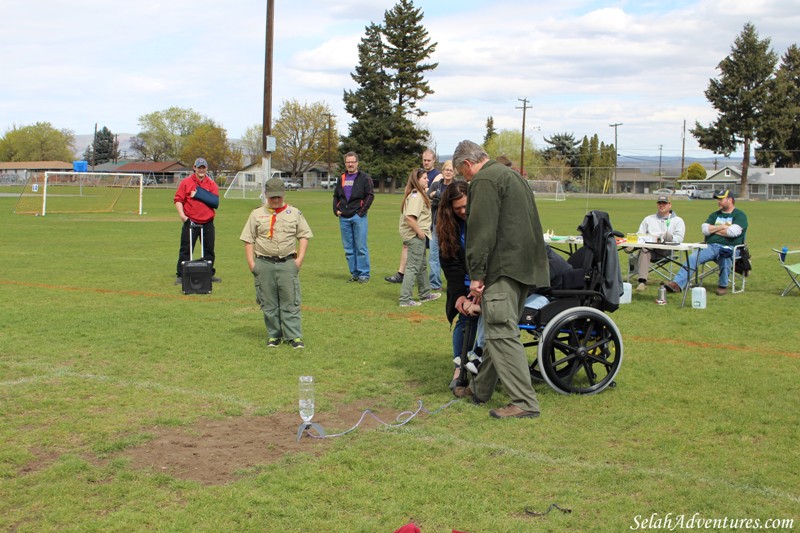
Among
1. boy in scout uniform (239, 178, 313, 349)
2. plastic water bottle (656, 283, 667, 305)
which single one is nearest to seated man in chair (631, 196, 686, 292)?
plastic water bottle (656, 283, 667, 305)

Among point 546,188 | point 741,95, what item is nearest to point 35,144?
point 546,188

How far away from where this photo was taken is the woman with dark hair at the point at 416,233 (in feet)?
34.8

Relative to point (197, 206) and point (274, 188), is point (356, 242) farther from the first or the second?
point (274, 188)

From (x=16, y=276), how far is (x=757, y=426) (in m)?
11.8

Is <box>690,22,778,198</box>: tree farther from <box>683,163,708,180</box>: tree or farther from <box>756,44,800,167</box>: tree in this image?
<box>683,163,708,180</box>: tree

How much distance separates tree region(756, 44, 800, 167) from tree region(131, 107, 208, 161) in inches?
3488

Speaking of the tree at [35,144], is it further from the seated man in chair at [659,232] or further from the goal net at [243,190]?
the seated man in chair at [659,232]

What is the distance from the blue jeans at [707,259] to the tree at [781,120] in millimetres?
77048

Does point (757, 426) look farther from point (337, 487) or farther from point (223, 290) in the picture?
point (223, 290)

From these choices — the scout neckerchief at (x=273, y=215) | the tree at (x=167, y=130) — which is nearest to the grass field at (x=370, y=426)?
the scout neckerchief at (x=273, y=215)

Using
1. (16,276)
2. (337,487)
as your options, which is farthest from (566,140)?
(337,487)

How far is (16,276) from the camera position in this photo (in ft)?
43.1

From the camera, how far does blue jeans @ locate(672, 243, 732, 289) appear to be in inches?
464

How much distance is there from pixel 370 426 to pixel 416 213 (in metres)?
5.60
